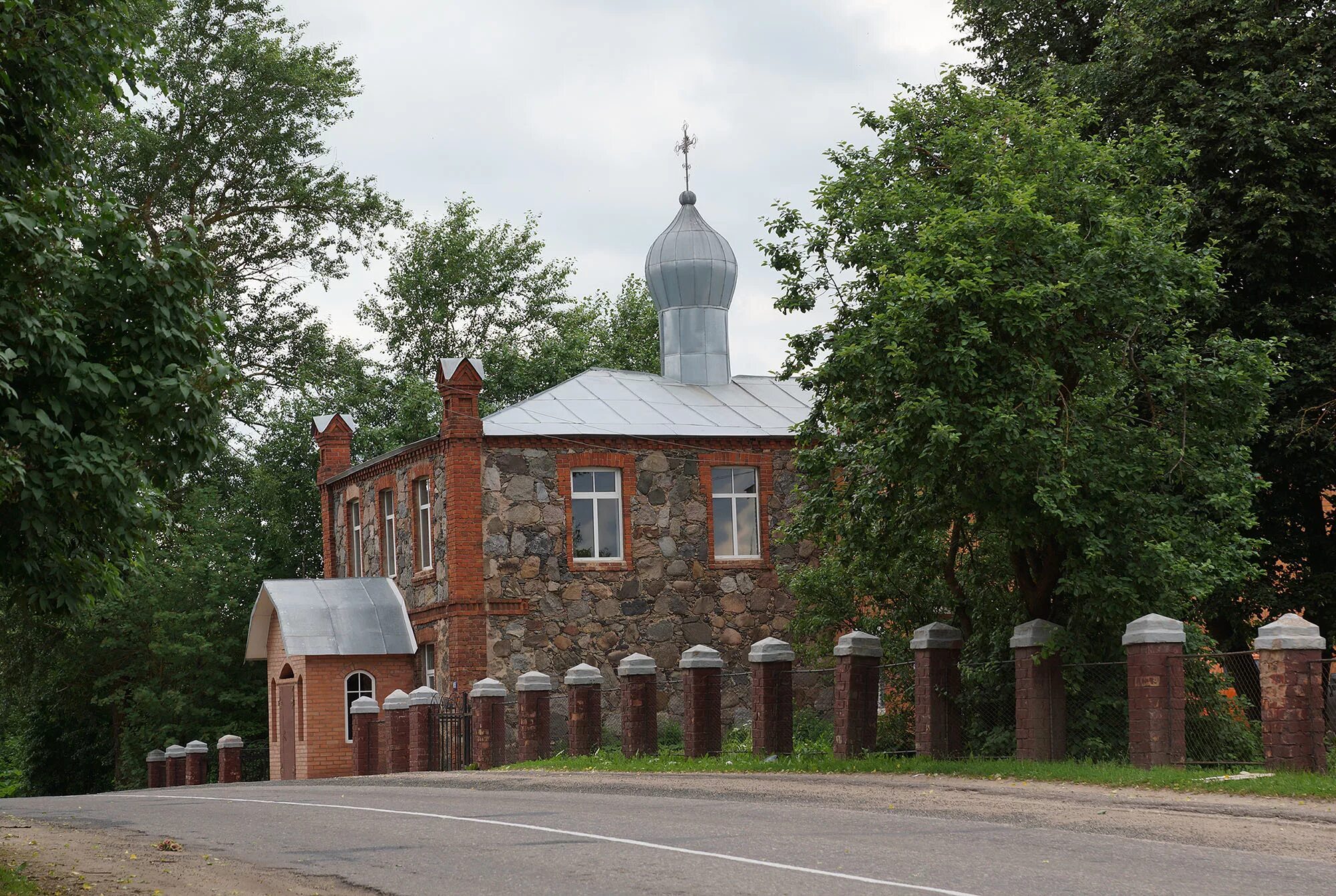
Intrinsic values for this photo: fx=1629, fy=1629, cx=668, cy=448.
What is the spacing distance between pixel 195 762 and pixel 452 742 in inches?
323

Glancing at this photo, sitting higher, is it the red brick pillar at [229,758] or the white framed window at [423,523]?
the white framed window at [423,523]

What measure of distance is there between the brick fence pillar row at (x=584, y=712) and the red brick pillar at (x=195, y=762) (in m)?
11.3

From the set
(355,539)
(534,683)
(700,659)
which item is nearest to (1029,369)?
(700,659)

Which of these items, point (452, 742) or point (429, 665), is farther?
point (429, 665)

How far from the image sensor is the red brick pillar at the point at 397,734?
29.8 metres

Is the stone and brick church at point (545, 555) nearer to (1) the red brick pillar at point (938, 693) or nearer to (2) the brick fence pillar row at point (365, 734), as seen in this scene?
(2) the brick fence pillar row at point (365, 734)

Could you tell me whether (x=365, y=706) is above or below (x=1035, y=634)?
below

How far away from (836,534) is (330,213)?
23988 millimetres

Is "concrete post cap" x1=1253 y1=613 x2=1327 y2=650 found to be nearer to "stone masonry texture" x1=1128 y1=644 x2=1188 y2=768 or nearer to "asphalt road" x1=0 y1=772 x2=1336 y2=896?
"stone masonry texture" x1=1128 y1=644 x2=1188 y2=768

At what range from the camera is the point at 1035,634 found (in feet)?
63.0

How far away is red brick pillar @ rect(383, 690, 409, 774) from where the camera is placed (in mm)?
29781

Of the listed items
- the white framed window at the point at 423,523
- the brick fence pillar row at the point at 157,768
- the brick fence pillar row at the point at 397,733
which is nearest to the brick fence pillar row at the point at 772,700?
the brick fence pillar row at the point at 397,733

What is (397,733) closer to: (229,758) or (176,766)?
(229,758)

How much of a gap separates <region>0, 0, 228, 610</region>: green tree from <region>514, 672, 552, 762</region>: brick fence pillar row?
16098mm
